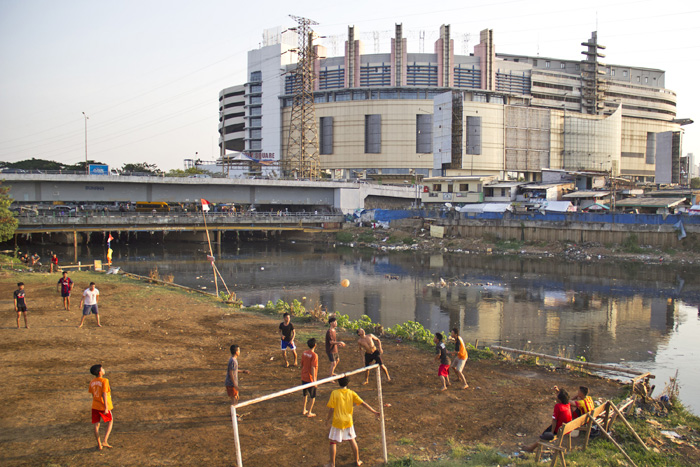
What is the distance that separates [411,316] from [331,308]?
467 cm

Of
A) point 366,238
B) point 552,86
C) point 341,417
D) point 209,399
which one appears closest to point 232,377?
point 209,399

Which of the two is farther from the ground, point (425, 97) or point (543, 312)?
point (425, 97)

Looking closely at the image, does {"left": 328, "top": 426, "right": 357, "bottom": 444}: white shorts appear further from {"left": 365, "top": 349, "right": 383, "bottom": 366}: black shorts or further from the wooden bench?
{"left": 365, "top": 349, "right": 383, "bottom": 366}: black shorts

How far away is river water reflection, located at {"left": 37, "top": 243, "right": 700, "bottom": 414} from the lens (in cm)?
2047

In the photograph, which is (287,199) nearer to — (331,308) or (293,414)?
(331,308)

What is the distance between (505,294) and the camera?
31.8 metres

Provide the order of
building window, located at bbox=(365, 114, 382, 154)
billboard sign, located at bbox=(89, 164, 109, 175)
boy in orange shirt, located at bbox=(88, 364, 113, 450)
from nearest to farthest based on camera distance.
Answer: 1. boy in orange shirt, located at bbox=(88, 364, 113, 450)
2. billboard sign, located at bbox=(89, 164, 109, 175)
3. building window, located at bbox=(365, 114, 382, 154)

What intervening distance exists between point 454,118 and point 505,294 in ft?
190

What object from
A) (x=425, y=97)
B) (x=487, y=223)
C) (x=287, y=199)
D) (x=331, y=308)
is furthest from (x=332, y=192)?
(x=331, y=308)

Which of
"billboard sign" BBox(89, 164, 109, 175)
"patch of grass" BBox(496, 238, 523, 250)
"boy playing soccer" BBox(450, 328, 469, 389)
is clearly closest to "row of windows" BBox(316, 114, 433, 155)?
"patch of grass" BBox(496, 238, 523, 250)

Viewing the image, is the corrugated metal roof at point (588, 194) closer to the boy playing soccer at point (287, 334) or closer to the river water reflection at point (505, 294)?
the river water reflection at point (505, 294)

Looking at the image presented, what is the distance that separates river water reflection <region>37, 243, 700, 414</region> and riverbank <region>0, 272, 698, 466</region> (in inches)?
258

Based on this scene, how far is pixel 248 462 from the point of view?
8320 mm

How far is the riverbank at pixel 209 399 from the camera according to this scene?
8.76m
